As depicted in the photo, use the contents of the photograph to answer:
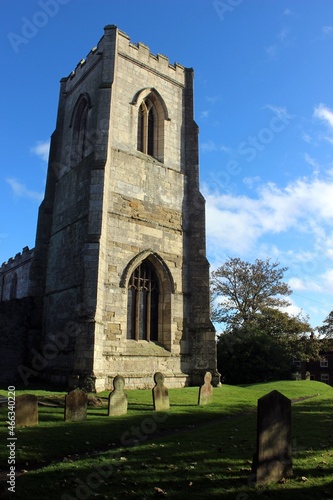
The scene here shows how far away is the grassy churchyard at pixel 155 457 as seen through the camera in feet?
15.0

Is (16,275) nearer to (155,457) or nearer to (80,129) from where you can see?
(80,129)

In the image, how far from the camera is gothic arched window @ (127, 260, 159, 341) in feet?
51.9

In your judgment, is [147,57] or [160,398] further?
[147,57]

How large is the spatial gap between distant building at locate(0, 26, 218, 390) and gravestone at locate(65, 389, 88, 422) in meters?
4.24

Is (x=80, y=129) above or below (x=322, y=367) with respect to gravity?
above

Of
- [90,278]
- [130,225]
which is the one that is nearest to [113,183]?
[130,225]

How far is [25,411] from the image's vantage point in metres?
7.93

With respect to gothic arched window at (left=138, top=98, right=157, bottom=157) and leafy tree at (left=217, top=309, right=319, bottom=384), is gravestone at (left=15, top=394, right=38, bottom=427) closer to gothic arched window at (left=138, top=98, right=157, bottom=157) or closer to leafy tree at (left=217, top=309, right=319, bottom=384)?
gothic arched window at (left=138, top=98, right=157, bottom=157)

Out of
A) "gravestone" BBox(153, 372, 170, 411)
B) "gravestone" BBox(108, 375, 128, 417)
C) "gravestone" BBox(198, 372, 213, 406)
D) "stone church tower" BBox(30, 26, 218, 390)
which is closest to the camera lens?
"gravestone" BBox(108, 375, 128, 417)

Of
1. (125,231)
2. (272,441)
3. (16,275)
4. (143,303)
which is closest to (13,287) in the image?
(16,275)

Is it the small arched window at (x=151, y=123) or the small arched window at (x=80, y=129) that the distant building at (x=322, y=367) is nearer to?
the small arched window at (x=151, y=123)

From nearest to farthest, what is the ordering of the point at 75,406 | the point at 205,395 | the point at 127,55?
the point at 75,406, the point at 205,395, the point at 127,55

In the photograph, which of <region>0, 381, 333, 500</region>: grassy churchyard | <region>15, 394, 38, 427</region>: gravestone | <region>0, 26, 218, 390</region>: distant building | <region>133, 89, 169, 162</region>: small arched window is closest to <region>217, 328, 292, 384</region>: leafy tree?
<region>0, 26, 218, 390</region>: distant building

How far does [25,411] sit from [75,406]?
1.17 meters
